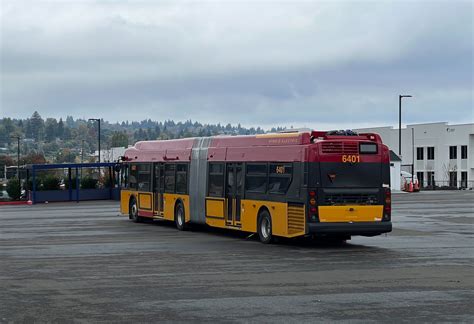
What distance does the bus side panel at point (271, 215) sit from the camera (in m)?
22.5

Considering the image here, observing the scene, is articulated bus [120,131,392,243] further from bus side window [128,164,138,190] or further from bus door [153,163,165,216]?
bus side window [128,164,138,190]

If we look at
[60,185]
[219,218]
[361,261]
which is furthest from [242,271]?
[60,185]

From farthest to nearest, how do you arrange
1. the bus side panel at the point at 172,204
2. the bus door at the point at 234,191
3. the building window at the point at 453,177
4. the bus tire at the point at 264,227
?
the building window at the point at 453,177
the bus side panel at the point at 172,204
the bus door at the point at 234,191
the bus tire at the point at 264,227

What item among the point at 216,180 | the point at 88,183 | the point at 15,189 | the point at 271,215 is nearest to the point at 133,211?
the point at 216,180

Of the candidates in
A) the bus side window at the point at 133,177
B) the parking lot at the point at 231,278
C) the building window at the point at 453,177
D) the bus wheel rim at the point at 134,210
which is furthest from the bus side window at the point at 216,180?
the building window at the point at 453,177

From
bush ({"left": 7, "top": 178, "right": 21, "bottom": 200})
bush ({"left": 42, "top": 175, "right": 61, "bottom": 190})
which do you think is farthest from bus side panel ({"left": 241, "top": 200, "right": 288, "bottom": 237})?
bush ({"left": 7, "top": 178, "right": 21, "bottom": 200})

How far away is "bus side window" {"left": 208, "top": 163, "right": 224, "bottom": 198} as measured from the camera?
26.4 meters

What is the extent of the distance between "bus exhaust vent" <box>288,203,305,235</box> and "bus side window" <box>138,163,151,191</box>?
11.2 metres

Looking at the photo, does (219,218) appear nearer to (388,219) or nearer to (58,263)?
(388,219)

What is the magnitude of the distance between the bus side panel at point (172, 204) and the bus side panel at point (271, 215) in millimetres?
4237

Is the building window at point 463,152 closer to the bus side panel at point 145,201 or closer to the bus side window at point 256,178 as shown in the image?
the bus side panel at point 145,201

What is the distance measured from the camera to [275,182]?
23.2m

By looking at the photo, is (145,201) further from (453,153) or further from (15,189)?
→ (453,153)

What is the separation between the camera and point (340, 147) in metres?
22.1
